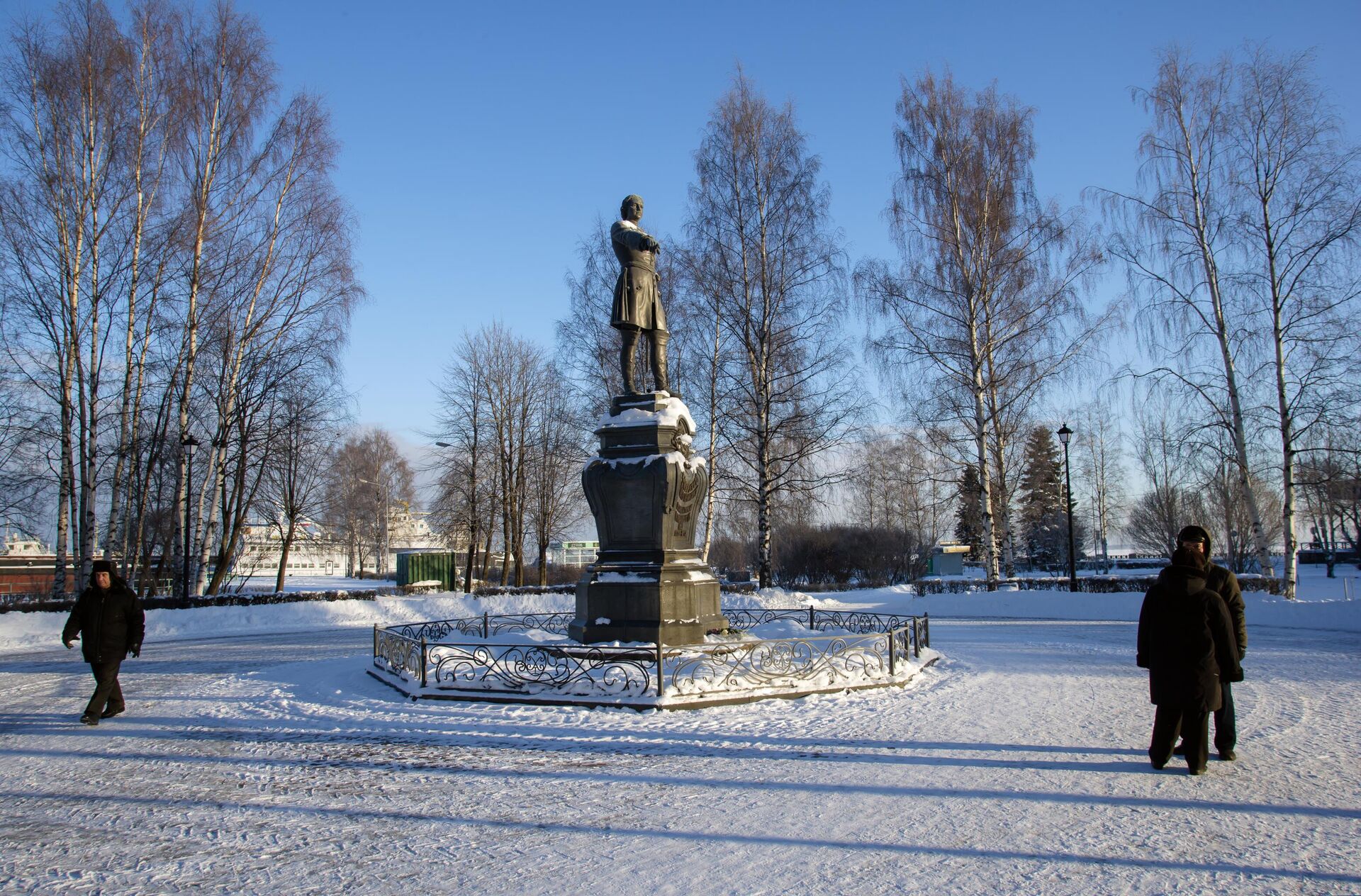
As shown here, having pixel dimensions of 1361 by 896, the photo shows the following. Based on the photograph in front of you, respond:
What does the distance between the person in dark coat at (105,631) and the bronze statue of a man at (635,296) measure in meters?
6.62

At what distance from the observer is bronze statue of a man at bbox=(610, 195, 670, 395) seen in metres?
11.9

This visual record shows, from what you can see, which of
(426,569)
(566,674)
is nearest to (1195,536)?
(566,674)

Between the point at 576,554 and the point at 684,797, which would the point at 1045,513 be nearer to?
the point at 576,554

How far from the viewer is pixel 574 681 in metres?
9.05

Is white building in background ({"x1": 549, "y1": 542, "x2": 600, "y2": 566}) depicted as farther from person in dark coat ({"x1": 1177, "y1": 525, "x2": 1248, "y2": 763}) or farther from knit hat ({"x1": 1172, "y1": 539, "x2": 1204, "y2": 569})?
knit hat ({"x1": 1172, "y1": 539, "x2": 1204, "y2": 569})

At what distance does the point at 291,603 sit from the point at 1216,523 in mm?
51965

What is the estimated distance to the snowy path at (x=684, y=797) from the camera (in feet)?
13.4

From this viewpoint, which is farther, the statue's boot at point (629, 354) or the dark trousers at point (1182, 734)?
the statue's boot at point (629, 354)

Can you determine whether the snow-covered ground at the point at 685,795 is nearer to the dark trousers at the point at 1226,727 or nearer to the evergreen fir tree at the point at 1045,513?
the dark trousers at the point at 1226,727

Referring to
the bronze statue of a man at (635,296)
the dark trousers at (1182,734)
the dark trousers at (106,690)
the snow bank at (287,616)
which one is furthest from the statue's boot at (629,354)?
the snow bank at (287,616)

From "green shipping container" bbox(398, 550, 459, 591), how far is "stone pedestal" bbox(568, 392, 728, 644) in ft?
80.0

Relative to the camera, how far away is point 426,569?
3425 centimetres

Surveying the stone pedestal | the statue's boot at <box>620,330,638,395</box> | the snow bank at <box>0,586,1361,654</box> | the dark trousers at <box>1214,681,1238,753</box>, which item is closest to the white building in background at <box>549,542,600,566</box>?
the snow bank at <box>0,586,1361,654</box>

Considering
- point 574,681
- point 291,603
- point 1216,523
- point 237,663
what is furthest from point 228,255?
point 1216,523
